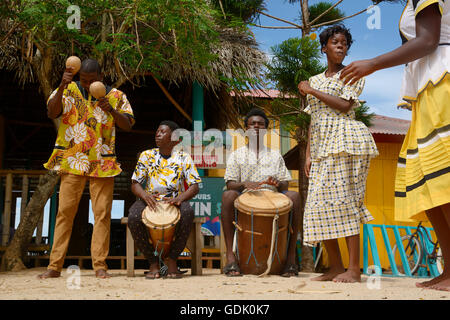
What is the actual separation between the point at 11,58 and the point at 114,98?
11.7 ft

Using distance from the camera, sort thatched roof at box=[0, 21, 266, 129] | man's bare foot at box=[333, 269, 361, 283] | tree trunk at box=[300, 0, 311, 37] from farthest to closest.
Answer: tree trunk at box=[300, 0, 311, 37], thatched roof at box=[0, 21, 266, 129], man's bare foot at box=[333, 269, 361, 283]

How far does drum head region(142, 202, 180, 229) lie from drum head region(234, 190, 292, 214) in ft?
1.95

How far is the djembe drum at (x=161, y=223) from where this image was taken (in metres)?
3.82

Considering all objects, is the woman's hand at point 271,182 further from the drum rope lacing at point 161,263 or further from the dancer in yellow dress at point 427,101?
the dancer in yellow dress at point 427,101

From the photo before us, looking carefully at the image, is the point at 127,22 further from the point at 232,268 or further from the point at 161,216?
the point at 232,268

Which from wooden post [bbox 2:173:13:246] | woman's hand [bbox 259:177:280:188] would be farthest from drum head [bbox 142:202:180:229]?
wooden post [bbox 2:173:13:246]

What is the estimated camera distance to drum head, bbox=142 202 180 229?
3.82m

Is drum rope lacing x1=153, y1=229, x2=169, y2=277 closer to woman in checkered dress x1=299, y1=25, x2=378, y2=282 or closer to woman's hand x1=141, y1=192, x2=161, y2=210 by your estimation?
woman's hand x1=141, y1=192, x2=161, y2=210

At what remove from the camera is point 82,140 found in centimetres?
389

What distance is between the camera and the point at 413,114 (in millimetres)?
2619

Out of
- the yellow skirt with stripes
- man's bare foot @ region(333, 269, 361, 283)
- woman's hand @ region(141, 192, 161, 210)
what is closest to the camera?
the yellow skirt with stripes

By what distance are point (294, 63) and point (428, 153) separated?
4642mm

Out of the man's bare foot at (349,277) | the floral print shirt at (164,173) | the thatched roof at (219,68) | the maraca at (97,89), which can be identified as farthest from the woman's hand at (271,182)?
the thatched roof at (219,68)
